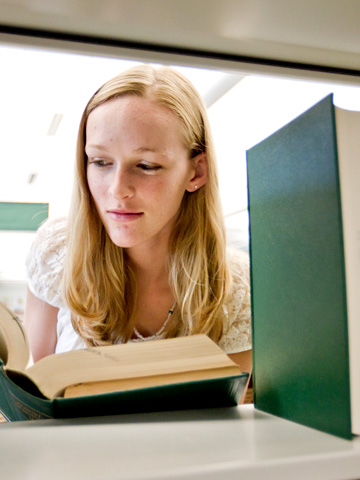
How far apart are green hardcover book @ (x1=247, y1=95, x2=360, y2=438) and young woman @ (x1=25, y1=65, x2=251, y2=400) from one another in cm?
75

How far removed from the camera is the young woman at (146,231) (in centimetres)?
124

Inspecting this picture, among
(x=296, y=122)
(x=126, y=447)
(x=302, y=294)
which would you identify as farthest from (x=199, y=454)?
(x=296, y=122)

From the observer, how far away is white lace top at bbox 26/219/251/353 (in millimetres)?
1298

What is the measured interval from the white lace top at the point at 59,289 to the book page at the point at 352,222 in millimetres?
956

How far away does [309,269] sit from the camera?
1.31ft

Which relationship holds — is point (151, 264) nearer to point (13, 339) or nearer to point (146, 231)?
point (146, 231)

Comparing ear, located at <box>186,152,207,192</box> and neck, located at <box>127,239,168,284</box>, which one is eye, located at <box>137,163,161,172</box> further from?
neck, located at <box>127,239,168,284</box>

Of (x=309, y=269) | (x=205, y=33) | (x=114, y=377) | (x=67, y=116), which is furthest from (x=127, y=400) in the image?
(x=67, y=116)

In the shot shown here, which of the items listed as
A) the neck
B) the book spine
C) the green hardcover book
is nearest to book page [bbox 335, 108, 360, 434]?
the green hardcover book

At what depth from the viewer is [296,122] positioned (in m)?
0.42

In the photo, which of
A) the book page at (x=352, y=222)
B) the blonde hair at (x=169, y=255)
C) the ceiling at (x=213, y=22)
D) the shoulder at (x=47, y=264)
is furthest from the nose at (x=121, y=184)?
the book page at (x=352, y=222)

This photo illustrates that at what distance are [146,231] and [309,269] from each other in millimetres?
872

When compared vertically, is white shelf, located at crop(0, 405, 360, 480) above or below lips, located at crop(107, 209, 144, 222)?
below

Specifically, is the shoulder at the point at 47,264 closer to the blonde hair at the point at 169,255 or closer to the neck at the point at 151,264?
the blonde hair at the point at 169,255
